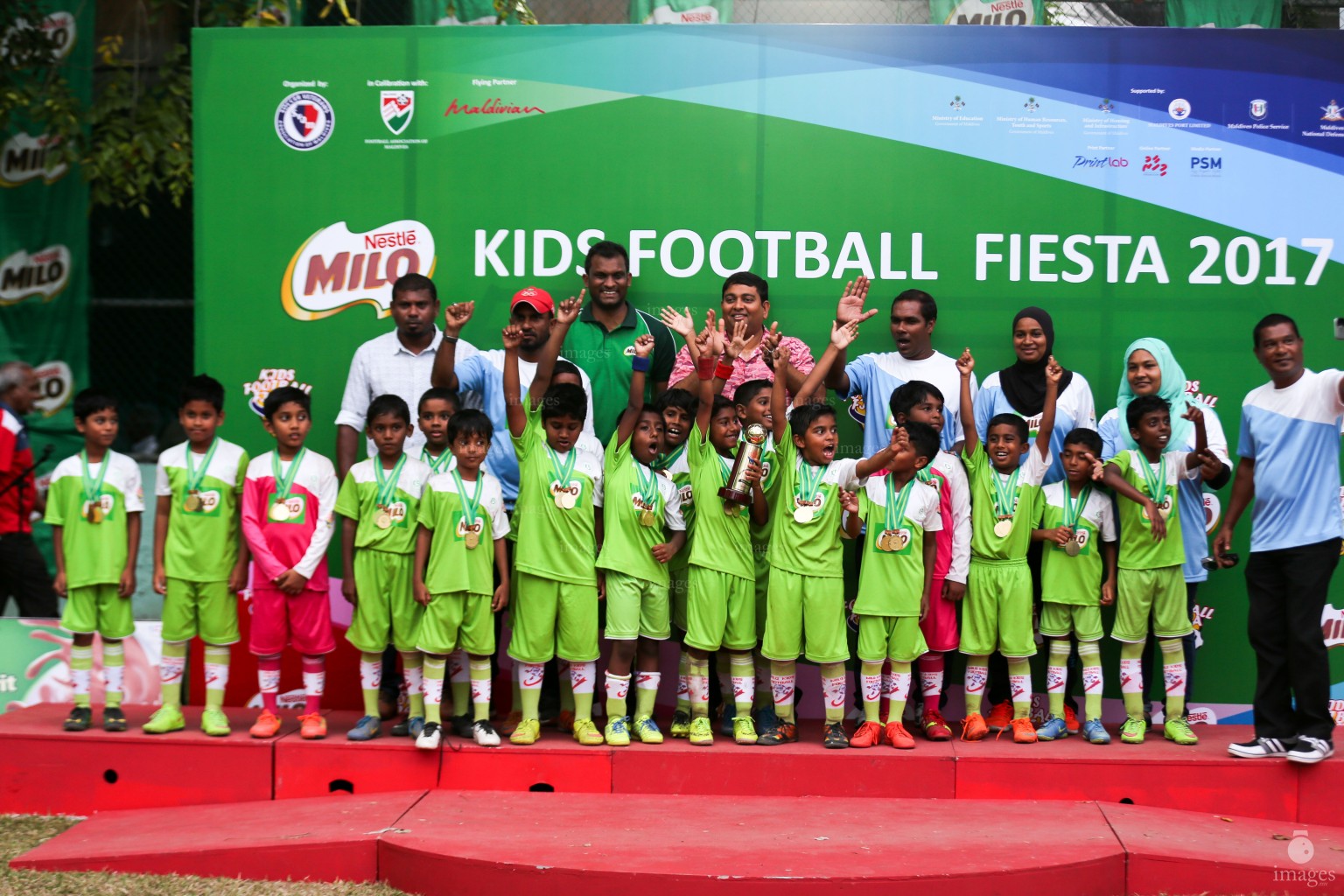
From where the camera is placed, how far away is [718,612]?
5.26 meters

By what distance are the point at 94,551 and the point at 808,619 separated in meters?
3.16

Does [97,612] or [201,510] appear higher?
[201,510]

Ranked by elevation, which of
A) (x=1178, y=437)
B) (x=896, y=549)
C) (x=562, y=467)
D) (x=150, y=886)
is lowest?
(x=150, y=886)

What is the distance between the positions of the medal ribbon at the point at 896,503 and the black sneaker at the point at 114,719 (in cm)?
351

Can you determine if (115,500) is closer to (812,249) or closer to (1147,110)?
(812,249)

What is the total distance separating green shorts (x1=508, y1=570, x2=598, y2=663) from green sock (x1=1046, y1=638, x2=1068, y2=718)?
2064 millimetres

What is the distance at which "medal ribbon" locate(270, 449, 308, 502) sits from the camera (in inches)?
212

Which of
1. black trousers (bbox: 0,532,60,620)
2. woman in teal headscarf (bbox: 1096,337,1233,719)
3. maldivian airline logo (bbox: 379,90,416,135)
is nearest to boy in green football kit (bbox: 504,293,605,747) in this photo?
maldivian airline logo (bbox: 379,90,416,135)

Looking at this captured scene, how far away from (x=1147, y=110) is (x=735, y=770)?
380 centimetres

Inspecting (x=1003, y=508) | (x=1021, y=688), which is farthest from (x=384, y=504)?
(x=1021, y=688)

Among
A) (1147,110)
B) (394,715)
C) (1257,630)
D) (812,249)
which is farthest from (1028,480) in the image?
(394,715)

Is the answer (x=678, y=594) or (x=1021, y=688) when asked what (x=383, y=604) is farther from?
(x=1021, y=688)

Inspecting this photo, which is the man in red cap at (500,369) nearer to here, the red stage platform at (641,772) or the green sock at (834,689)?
the red stage platform at (641,772)

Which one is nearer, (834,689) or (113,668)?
(834,689)
